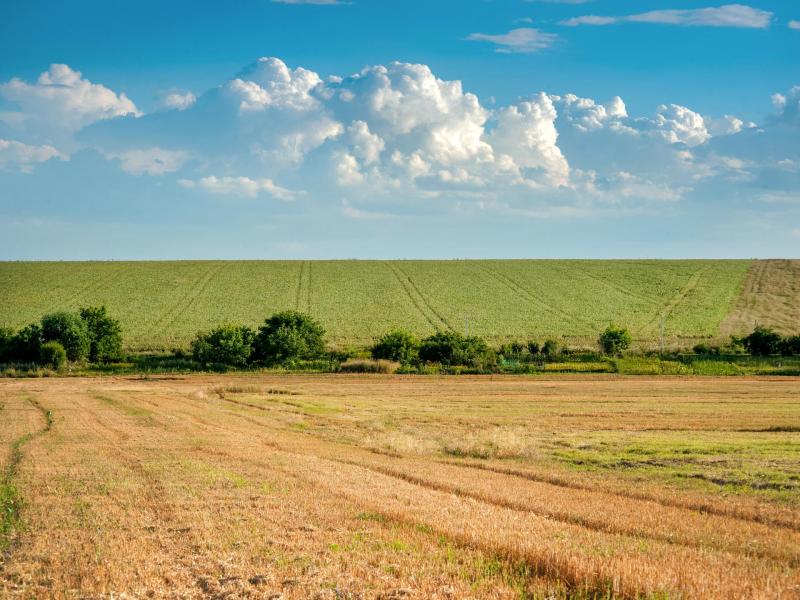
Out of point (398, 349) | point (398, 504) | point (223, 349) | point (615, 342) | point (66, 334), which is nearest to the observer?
point (398, 504)

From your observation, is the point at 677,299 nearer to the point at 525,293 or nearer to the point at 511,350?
the point at 525,293

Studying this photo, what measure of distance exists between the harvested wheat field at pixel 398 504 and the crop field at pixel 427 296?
5562 centimetres

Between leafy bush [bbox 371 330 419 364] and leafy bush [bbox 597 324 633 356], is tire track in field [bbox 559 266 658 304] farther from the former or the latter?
leafy bush [bbox 371 330 419 364]

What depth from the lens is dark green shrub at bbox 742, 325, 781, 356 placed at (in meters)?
78.1

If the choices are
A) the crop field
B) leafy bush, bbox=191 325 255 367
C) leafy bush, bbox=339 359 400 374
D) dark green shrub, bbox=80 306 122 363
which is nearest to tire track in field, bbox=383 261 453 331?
the crop field

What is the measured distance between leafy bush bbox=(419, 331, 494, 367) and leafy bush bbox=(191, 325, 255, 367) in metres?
17.9

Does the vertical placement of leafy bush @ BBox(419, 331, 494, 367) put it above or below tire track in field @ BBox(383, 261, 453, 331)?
below

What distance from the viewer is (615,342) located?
79.2 meters

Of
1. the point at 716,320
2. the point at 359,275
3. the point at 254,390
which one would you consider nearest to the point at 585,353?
the point at 716,320

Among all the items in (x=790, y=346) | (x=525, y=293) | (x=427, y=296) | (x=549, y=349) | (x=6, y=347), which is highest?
(x=525, y=293)

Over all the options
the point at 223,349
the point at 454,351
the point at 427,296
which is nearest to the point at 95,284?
the point at 427,296

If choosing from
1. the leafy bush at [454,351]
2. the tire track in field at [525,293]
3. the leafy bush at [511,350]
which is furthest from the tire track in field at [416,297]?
the leafy bush at [454,351]

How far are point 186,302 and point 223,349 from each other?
42.6 metres

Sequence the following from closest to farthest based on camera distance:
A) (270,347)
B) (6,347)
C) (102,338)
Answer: (270,347) < (6,347) < (102,338)
